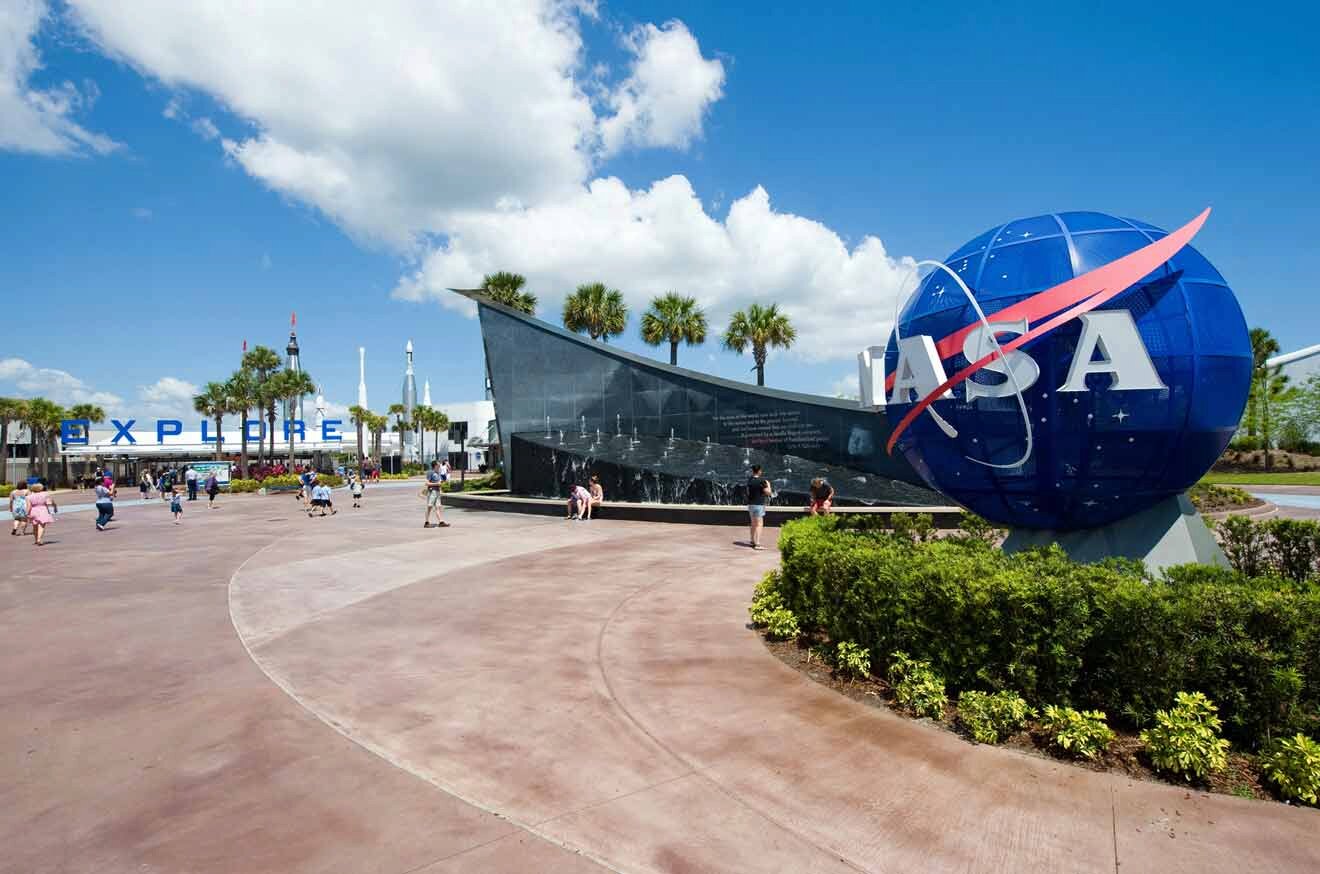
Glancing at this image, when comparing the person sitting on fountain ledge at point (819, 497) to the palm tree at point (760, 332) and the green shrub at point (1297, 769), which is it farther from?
the palm tree at point (760, 332)

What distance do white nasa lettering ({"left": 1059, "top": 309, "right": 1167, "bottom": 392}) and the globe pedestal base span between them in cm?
203

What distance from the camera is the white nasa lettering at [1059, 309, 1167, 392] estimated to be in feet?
22.9

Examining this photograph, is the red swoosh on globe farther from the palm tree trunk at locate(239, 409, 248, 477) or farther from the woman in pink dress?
the palm tree trunk at locate(239, 409, 248, 477)

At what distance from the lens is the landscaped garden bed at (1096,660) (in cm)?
477

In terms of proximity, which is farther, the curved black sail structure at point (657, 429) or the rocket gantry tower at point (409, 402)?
the rocket gantry tower at point (409, 402)

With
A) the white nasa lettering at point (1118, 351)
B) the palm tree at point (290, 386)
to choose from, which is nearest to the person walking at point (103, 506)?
the white nasa lettering at point (1118, 351)

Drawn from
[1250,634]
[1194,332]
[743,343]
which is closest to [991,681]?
[1250,634]

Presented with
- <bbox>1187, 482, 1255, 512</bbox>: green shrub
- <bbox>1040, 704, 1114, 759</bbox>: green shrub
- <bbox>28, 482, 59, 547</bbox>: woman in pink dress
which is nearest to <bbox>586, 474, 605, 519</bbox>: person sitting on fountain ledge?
<bbox>28, 482, 59, 547</bbox>: woman in pink dress

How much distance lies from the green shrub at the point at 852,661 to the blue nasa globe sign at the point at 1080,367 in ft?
9.22

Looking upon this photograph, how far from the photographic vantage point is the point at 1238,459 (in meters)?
62.4

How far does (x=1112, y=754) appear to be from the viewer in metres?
5.12

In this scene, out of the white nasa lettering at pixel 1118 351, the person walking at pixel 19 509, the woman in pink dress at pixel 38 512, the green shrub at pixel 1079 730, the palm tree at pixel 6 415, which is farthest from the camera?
the palm tree at pixel 6 415

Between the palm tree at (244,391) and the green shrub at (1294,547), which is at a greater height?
the palm tree at (244,391)

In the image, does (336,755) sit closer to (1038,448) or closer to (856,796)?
(856,796)
